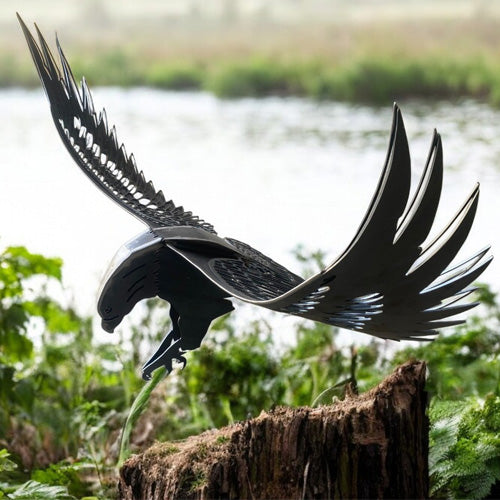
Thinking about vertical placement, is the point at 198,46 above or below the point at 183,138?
above

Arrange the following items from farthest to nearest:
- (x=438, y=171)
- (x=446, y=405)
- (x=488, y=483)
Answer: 1. (x=446, y=405)
2. (x=488, y=483)
3. (x=438, y=171)

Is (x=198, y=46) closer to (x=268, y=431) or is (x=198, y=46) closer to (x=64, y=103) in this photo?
(x=64, y=103)

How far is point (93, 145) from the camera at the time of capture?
1.59 m

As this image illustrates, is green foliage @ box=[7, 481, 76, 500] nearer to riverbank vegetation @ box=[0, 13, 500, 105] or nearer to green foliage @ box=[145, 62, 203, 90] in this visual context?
riverbank vegetation @ box=[0, 13, 500, 105]

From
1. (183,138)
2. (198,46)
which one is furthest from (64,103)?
(198,46)

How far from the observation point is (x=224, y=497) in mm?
1301

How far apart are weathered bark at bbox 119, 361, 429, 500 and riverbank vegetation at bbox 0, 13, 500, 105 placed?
Result: 4.02 m

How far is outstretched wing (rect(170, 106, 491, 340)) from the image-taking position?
110cm

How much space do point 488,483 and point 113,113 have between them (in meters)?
3.64

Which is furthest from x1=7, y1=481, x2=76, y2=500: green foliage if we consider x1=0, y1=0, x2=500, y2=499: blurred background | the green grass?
the green grass

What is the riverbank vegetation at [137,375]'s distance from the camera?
6.76 ft

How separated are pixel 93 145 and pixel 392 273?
649 millimetres

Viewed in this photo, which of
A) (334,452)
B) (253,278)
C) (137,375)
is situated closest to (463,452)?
(334,452)

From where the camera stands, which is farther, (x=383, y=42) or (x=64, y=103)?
(x=383, y=42)
